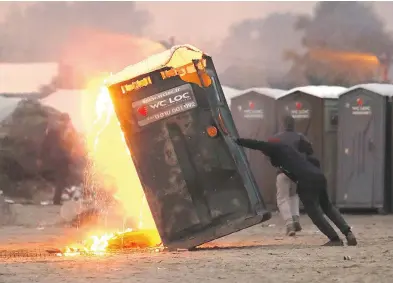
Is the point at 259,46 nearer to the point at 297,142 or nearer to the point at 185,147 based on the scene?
the point at 297,142

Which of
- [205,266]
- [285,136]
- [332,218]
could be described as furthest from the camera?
[285,136]

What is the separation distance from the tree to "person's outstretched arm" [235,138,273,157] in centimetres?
1132

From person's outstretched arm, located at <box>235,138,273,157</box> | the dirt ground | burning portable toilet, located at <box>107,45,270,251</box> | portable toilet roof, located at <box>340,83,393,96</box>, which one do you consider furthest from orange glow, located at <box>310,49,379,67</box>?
burning portable toilet, located at <box>107,45,270,251</box>

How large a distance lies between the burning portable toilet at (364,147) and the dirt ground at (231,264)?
4.04 meters

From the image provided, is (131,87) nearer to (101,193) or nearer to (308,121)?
(101,193)

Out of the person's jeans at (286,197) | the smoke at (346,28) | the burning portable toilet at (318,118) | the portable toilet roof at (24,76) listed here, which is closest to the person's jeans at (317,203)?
the person's jeans at (286,197)

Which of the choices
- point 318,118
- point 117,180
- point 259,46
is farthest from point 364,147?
point 259,46

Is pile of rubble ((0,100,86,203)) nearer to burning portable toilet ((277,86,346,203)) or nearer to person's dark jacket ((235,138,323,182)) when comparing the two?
burning portable toilet ((277,86,346,203))

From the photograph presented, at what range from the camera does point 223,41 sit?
69.6 ft

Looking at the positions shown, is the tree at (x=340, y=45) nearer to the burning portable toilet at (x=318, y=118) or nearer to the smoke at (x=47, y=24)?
the smoke at (x=47, y=24)

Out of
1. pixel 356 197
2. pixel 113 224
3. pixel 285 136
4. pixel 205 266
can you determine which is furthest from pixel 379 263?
pixel 356 197

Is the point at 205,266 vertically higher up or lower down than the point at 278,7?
→ lower down

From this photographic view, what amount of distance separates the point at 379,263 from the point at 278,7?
13619 mm

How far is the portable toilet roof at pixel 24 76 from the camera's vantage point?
19953mm
